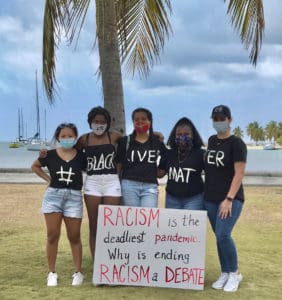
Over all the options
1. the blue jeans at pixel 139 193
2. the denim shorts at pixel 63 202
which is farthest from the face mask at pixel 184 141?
the denim shorts at pixel 63 202

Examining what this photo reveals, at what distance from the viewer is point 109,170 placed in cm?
555

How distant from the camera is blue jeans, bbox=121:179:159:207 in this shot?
5570 millimetres

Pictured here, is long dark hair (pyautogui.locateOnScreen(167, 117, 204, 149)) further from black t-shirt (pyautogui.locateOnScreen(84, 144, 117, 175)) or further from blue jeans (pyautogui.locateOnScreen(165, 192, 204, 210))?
black t-shirt (pyautogui.locateOnScreen(84, 144, 117, 175))

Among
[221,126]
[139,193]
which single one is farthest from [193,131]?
[139,193]

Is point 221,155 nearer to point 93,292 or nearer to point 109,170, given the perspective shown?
point 109,170

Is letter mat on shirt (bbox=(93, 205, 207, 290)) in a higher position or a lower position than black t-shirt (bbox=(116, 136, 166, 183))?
lower

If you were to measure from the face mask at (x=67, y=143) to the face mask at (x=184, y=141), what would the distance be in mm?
1153

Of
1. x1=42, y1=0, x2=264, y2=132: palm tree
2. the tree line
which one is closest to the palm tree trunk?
x1=42, y1=0, x2=264, y2=132: palm tree

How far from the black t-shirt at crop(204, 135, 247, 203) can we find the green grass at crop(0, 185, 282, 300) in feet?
3.77

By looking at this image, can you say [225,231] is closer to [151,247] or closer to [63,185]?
[151,247]

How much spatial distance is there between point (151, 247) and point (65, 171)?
4.18ft

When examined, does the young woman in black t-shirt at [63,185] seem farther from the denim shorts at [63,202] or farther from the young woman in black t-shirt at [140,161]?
the young woman in black t-shirt at [140,161]

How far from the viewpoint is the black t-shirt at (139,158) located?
5547 mm

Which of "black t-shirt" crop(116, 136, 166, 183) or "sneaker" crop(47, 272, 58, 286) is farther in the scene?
"sneaker" crop(47, 272, 58, 286)
